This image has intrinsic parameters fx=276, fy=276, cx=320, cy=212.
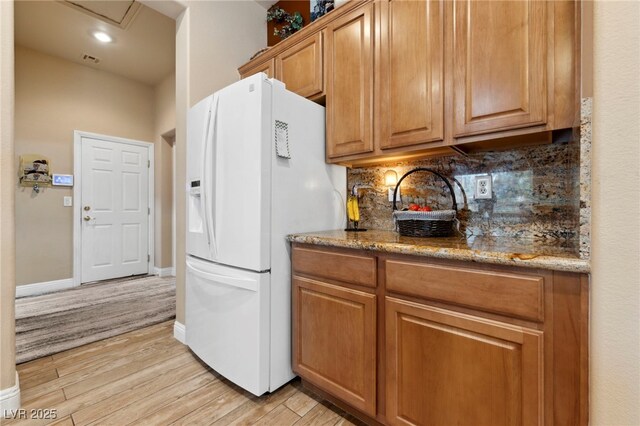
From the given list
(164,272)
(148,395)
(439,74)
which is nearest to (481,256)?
(439,74)

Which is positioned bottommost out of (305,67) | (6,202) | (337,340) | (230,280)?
(337,340)

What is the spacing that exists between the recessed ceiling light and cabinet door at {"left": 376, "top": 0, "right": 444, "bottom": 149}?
3496 millimetres

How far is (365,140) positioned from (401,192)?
46 cm

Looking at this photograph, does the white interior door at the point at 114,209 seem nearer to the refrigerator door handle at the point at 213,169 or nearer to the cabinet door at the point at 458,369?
the refrigerator door handle at the point at 213,169

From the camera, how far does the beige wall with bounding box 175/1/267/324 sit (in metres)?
2.30

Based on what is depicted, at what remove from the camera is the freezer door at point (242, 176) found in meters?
1.51

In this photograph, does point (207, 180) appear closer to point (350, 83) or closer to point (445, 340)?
point (350, 83)

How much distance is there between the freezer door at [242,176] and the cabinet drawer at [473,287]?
0.74 m

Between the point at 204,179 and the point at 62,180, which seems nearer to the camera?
the point at 204,179

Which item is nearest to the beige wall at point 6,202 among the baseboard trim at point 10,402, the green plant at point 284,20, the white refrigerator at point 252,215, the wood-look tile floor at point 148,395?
the baseboard trim at point 10,402

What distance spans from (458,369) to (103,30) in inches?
182

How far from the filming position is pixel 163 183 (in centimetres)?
457

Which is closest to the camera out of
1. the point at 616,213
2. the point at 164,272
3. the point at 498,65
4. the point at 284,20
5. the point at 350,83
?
the point at 616,213

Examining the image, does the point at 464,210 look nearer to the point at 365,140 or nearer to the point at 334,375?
the point at 365,140
